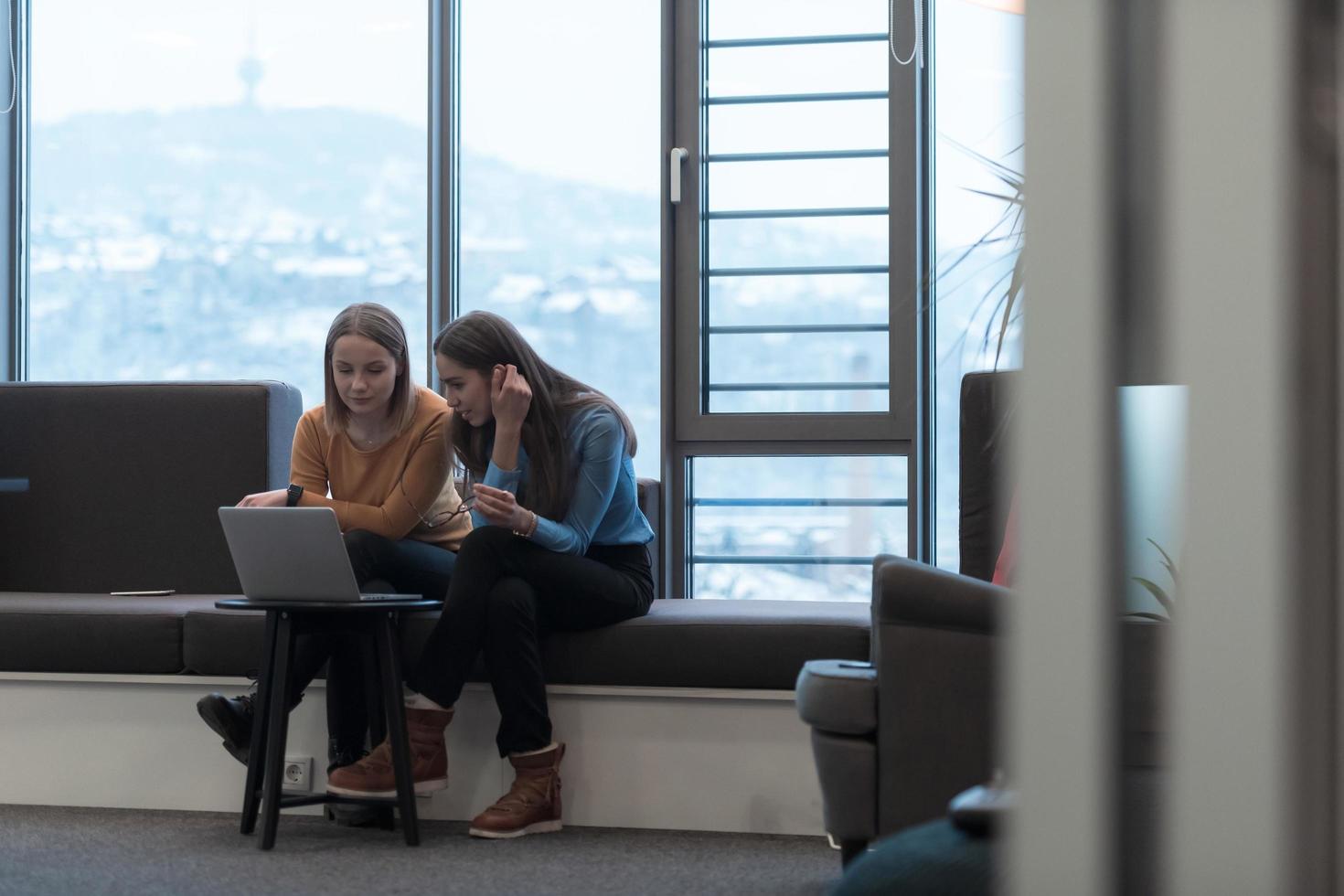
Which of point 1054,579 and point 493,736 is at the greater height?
point 1054,579

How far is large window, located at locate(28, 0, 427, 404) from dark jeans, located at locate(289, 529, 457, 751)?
145cm

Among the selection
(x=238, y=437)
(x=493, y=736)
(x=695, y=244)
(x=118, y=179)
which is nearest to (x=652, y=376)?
(x=695, y=244)

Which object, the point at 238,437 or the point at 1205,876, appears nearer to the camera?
the point at 1205,876

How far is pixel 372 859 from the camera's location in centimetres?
255

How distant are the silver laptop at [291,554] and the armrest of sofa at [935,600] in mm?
923

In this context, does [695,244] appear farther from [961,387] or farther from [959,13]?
[961,387]

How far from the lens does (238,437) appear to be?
3.62 m

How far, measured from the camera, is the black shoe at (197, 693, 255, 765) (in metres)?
2.73

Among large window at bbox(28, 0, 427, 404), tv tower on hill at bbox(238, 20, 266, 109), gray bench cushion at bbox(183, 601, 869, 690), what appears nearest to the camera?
gray bench cushion at bbox(183, 601, 869, 690)

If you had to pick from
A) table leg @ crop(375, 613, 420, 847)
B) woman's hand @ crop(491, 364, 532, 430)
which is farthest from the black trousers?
woman's hand @ crop(491, 364, 532, 430)

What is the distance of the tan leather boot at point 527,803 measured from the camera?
2.70 m

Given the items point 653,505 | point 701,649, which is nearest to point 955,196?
point 653,505

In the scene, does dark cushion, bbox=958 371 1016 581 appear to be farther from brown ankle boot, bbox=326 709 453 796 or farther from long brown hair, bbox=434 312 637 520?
brown ankle boot, bbox=326 709 453 796

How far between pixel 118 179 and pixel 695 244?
74.0 inches
